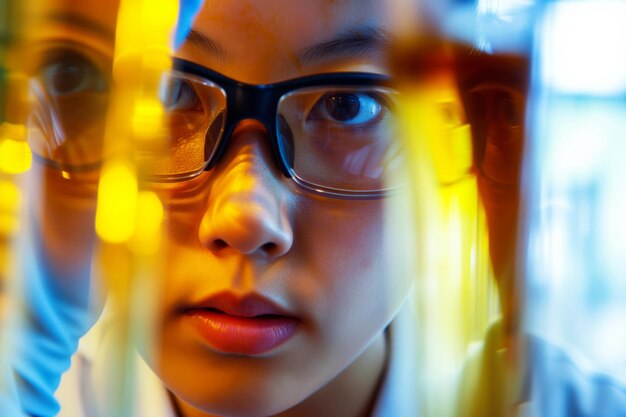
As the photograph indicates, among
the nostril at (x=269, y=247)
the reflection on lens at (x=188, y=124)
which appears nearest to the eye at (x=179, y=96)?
the reflection on lens at (x=188, y=124)

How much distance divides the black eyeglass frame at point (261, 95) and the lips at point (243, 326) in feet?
0.31

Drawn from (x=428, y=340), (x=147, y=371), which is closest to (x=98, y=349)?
(x=147, y=371)

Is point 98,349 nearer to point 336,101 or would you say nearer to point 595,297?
point 336,101

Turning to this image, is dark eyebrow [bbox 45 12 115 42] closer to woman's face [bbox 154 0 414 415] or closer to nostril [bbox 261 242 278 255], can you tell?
woman's face [bbox 154 0 414 415]

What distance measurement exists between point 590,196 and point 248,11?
32 cm

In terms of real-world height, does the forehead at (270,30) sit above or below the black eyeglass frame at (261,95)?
above

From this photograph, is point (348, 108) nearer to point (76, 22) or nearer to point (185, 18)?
point (185, 18)

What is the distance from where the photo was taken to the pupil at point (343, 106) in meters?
0.48

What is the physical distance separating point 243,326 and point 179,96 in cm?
18

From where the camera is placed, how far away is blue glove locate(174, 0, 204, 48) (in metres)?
0.46

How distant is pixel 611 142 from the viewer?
1.78ft

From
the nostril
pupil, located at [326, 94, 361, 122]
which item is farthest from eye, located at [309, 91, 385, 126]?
the nostril

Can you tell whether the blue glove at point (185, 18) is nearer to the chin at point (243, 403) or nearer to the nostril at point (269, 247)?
the nostril at point (269, 247)

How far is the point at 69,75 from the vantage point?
53cm
